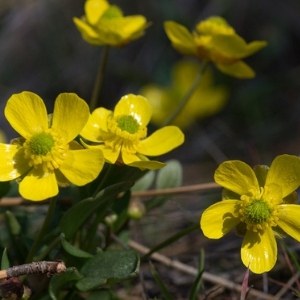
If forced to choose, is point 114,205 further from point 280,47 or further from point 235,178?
point 280,47

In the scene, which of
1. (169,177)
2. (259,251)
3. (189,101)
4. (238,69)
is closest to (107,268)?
(259,251)

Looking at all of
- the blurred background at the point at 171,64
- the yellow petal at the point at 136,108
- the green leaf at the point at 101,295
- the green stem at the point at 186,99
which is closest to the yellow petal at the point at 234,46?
the green stem at the point at 186,99

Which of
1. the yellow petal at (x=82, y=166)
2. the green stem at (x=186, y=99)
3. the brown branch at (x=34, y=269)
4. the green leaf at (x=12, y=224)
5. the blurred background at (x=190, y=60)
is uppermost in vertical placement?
the yellow petal at (x=82, y=166)

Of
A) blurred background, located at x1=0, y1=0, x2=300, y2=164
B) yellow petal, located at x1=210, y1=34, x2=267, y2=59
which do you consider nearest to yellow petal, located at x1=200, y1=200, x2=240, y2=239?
yellow petal, located at x1=210, y1=34, x2=267, y2=59

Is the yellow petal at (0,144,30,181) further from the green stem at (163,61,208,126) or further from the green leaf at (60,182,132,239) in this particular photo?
the green stem at (163,61,208,126)

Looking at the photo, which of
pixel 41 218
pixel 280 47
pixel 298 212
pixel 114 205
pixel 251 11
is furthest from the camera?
pixel 251 11

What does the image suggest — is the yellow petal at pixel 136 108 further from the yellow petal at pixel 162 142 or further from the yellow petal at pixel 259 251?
the yellow petal at pixel 259 251

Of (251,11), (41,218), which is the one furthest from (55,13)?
(41,218)

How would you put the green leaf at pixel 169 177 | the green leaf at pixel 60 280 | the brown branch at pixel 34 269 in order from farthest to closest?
the green leaf at pixel 169 177 < the green leaf at pixel 60 280 < the brown branch at pixel 34 269
